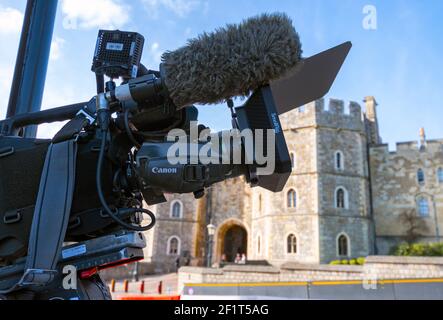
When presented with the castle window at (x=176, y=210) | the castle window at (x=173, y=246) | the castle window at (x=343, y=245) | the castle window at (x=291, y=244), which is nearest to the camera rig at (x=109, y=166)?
the castle window at (x=291, y=244)

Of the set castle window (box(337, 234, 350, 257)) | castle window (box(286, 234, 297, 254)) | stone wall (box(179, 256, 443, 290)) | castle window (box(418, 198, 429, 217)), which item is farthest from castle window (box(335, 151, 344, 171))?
stone wall (box(179, 256, 443, 290))

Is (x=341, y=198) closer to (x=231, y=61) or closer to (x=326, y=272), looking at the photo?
(x=326, y=272)

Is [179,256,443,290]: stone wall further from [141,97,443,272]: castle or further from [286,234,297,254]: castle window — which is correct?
[286,234,297,254]: castle window

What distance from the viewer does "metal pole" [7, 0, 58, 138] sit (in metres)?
1.89

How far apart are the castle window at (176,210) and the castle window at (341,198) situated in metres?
11.7

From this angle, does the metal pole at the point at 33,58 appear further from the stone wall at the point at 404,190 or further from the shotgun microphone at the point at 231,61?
the stone wall at the point at 404,190

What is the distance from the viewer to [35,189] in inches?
52.4

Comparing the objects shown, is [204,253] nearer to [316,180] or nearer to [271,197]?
[271,197]

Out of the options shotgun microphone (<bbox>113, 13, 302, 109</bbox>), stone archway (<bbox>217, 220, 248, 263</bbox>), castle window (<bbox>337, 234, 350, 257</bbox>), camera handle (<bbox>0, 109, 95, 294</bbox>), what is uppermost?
stone archway (<bbox>217, 220, 248, 263</bbox>)

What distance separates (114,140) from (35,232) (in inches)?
15.2

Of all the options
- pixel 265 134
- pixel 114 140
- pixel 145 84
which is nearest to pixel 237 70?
pixel 265 134

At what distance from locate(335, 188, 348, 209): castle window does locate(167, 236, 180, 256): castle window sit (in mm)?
11910

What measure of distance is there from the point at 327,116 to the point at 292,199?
230 inches

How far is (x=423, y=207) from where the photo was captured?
26672 mm
